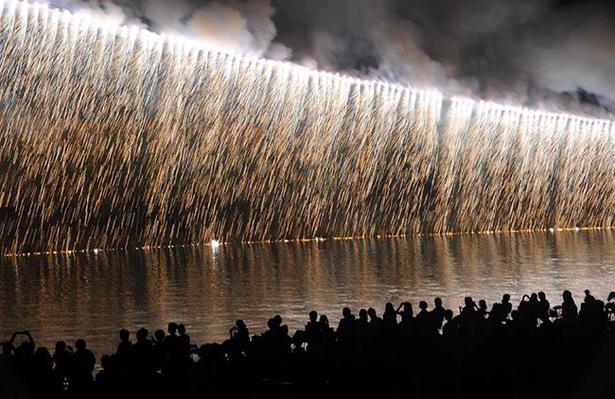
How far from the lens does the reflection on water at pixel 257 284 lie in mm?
19391

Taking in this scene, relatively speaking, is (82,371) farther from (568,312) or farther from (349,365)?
(568,312)

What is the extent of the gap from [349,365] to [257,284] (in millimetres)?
17698

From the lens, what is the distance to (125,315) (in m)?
20.4

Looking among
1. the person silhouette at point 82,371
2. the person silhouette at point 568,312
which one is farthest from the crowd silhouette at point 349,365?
the person silhouette at point 568,312

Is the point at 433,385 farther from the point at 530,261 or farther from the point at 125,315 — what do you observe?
the point at 530,261

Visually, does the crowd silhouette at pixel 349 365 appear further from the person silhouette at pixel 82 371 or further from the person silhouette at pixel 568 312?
the person silhouette at pixel 568 312

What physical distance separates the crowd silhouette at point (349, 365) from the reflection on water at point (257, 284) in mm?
5980

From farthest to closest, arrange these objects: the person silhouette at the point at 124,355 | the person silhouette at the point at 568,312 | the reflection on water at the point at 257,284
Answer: the reflection on water at the point at 257,284 → the person silhouette at the point at 568,312 → the person silhouette at the point at 124,355

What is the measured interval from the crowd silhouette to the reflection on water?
235 inches

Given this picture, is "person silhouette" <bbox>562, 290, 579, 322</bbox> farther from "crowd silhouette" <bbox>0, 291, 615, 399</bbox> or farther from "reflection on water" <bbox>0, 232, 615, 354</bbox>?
"reflection on water" <bbox>0, 232, 615, 354</bbox>

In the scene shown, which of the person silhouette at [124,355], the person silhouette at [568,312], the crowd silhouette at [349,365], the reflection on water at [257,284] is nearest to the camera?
the crowd silhouette at [349,365]

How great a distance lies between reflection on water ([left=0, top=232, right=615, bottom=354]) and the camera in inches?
763

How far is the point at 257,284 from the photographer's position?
27.1 metres

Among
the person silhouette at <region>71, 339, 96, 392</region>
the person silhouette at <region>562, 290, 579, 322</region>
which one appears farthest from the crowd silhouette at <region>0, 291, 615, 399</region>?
the person silhouette at <region>562, 290, 579, 322</region>
